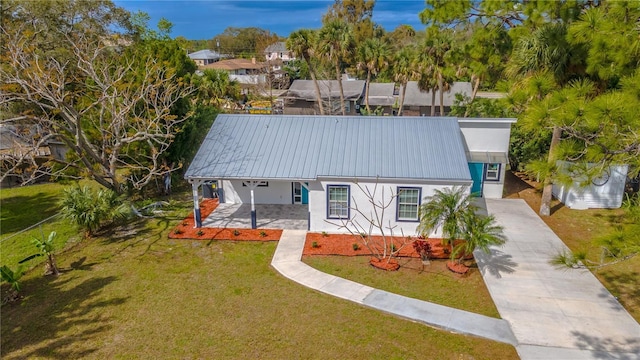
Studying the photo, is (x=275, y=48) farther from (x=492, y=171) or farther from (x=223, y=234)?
(x=223, y=234)

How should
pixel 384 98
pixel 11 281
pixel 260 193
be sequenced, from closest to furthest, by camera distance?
pixel 11 281 < pixel 260 193 < pixel 384 98

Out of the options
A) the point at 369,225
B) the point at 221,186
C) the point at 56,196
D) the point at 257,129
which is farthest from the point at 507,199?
the point at 56,196

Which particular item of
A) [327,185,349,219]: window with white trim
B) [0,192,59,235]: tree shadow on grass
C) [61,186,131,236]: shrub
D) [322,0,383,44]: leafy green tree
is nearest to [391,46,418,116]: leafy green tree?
[327,185,349,219]: window with white trim

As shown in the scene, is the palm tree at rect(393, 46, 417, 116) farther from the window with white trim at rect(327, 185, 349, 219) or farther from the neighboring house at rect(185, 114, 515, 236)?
the window with white trim at rect(327, 185, 349, 219)

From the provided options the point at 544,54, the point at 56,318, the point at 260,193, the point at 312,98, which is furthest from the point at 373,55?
the point at 56,318

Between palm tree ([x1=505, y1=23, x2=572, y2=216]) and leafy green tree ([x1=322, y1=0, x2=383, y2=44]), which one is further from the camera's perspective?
leafy green tree ([x1=322, y1=0, x2=383, y2=44])
